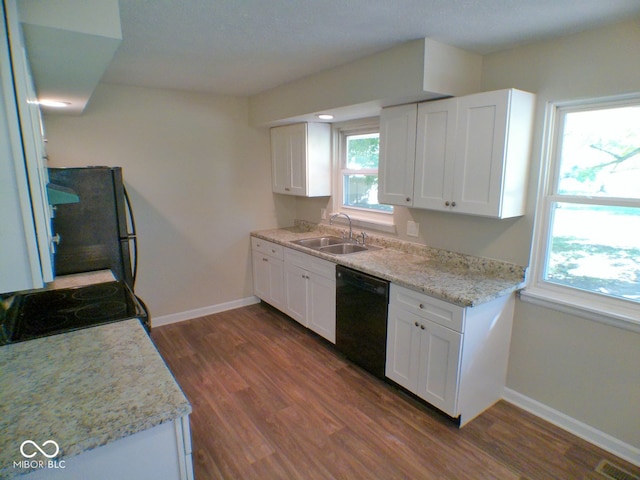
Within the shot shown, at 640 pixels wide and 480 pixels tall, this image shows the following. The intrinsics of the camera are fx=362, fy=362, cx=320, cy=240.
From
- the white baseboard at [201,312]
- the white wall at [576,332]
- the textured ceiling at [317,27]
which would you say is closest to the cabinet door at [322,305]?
the white baseboard at [201,312]

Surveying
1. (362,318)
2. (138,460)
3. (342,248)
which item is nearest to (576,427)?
(362,318)

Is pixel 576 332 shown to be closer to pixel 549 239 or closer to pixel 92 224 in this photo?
pixel 549 239

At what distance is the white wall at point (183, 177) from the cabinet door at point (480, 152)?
2.48 m

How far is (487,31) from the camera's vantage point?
6.76 feet

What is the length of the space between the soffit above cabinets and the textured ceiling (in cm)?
42

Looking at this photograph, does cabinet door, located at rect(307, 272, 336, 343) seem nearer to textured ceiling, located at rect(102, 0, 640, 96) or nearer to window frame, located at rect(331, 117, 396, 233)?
window frame, located at rect(331, 117, 396, 233)

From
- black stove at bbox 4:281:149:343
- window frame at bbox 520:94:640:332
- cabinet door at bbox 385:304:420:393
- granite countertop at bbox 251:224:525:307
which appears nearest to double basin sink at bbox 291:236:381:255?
granite countertop at bbox 251:224:525:307

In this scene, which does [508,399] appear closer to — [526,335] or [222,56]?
[526,335]

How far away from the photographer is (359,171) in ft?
11.9

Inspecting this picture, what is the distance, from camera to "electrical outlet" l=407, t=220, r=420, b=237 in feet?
10.0

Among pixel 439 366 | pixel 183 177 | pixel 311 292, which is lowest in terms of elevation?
pixel 439 366

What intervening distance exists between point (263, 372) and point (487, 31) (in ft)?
9.24

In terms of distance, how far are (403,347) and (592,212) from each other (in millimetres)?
1437

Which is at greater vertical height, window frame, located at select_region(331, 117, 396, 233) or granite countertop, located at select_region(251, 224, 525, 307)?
window frame, located at select_region(331, 117, 396, 233)
